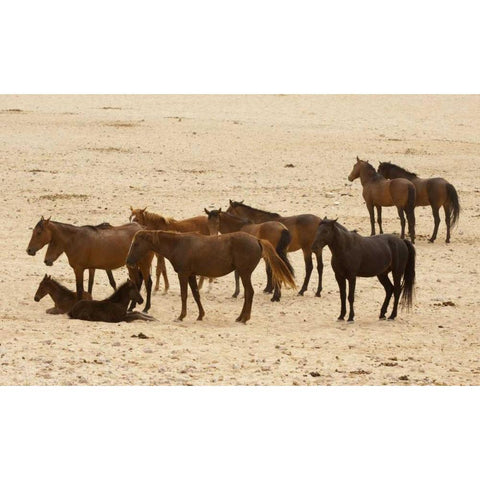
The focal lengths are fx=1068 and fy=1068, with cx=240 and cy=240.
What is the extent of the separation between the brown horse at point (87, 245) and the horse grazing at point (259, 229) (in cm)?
139

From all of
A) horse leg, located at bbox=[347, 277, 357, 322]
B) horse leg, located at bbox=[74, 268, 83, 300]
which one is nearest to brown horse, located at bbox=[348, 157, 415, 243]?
horse leg, located at bbox=[347, 277, 357, 322]

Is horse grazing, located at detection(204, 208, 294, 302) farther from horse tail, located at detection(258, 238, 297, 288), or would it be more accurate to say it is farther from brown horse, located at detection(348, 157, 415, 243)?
brown horse, located at detection(348, 157, 415, 243)

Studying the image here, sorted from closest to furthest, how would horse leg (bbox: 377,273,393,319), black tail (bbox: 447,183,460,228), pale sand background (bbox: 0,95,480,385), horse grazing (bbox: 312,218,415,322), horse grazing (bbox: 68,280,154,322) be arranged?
1. pale sand background (bbox: 0,95,480,385)
2. horse grazing (bbox: 68,280,154,322)
3. horse grazing (bbox: 312,218,415,322)
4. horse leg (bbox: 377,273,393,319)
5. black tail (bbox: 447,183,460,228)

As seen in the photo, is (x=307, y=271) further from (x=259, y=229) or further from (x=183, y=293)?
(x=183, y=293)

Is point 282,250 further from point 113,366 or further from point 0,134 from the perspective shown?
point 0,134

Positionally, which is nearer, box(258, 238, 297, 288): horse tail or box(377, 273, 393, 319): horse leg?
box(258, 238, 297, 288): horse tail

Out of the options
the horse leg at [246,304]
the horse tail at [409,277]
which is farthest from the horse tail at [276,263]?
the horse tail at [409,277]

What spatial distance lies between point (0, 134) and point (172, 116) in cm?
812

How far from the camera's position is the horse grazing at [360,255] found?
13.3 m

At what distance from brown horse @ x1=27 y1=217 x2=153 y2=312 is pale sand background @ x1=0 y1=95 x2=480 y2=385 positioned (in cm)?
69

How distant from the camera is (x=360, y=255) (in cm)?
1332

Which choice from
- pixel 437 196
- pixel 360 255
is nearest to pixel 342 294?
pixel 360 255

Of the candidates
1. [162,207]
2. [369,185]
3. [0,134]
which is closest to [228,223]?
[369,185]

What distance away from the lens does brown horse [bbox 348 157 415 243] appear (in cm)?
2014
